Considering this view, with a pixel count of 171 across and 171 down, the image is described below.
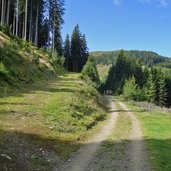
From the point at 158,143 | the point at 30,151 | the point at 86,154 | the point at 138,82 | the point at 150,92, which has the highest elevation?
the point at 138,82

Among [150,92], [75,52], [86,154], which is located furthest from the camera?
[75,52]

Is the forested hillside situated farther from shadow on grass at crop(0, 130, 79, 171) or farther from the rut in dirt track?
shadow on grass at crop(0, 130, 79, 171)

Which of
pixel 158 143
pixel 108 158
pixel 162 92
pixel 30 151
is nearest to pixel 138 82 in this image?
pixel 162 92

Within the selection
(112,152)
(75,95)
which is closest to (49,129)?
(112,152)

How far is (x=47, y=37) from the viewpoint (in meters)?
109

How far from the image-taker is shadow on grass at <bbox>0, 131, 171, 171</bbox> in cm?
1691

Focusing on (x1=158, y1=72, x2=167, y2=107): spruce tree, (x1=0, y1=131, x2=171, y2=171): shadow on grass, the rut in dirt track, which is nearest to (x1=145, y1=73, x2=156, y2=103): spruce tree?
(x1=158, y1=72, x2=167, y2=107): spruce tree

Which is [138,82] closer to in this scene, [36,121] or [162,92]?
[162,92]

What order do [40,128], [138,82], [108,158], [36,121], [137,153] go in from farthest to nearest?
[138,82]
[36,121]
[40,128]
[137,153]
[108,158]

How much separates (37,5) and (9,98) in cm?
5965

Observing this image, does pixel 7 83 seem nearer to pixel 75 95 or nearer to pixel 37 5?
pixel 75 95

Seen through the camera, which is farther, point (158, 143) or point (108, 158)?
point (158, 143)

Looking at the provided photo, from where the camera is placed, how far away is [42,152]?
19297mm

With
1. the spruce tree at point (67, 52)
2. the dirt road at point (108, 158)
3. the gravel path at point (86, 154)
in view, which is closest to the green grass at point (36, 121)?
the gravel path at point (86, 154)
